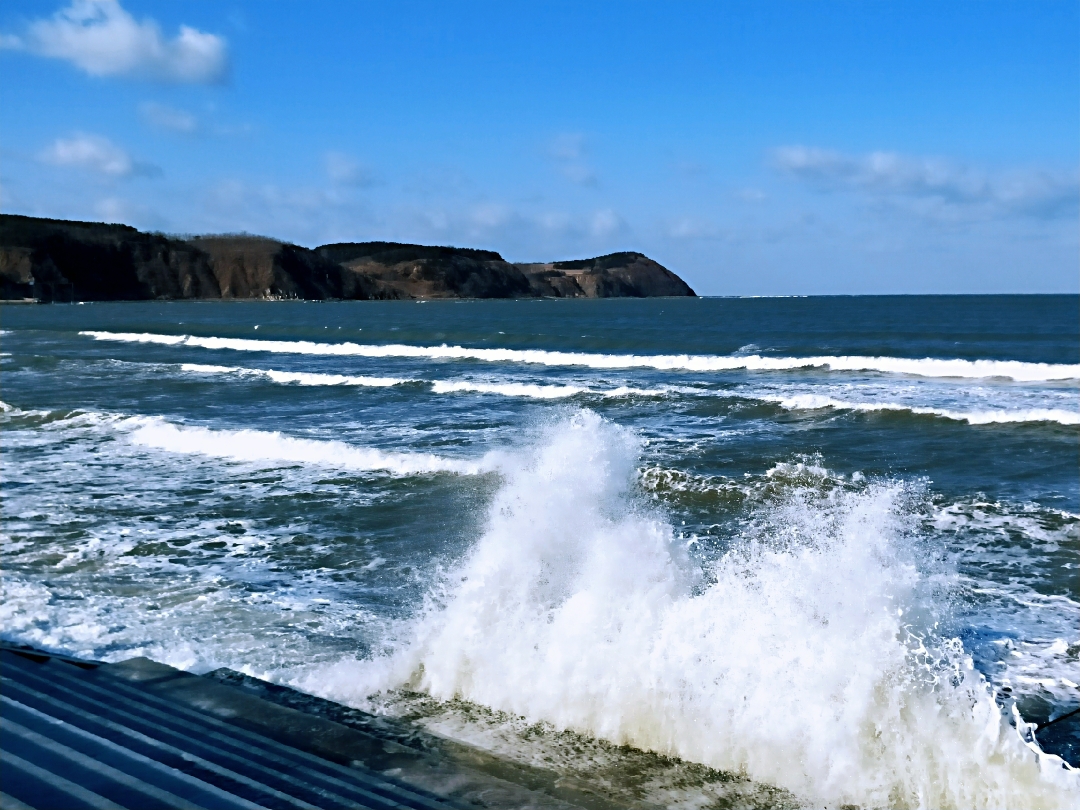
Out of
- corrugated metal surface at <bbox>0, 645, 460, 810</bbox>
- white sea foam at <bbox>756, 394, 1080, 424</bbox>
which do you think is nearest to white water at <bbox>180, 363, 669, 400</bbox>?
white sea foam at <bbox>756, 394, 1080, 424</bbox>

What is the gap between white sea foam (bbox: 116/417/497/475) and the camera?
45.5ft

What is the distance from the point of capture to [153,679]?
589 centimetres

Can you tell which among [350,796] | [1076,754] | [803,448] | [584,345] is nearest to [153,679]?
[350,796]

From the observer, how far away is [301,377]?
2911 cm

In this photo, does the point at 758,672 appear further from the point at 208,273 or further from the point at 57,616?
the point at 208,273

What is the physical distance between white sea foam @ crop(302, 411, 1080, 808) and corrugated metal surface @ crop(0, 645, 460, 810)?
1.15 meters

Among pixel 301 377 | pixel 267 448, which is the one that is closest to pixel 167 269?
pixel 301 377

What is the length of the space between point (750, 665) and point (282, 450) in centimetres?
1132

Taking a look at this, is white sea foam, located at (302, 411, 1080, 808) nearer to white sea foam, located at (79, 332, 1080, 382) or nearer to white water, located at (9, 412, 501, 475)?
white water, located at (9, 412, 501, 475)

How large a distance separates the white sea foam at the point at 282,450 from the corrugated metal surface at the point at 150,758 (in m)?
8.30

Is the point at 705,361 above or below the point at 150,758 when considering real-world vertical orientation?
above

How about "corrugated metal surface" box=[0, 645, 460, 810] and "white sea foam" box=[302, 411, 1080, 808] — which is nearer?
"corrugated metal surface" box=[0, 645, 460, 810]

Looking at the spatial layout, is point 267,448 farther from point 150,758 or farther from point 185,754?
point 150,758

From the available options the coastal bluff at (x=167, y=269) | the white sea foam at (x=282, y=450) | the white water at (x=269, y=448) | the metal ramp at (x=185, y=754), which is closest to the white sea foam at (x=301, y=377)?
the white water at (x=269, y=448)
